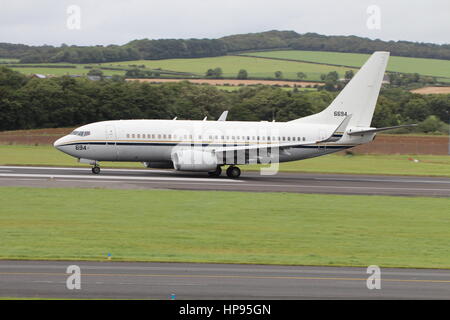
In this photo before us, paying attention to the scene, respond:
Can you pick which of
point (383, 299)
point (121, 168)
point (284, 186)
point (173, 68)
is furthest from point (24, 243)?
point (173, 68)

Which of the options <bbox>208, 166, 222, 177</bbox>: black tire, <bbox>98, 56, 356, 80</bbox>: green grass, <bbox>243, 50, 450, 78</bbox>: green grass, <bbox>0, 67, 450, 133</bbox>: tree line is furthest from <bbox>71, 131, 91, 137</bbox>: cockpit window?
<bbox>243, 50, 450, 78</bbox>: green grass

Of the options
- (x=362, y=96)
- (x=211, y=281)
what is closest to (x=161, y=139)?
(x=362, y=96)

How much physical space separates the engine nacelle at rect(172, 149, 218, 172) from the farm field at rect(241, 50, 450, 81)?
418 feet

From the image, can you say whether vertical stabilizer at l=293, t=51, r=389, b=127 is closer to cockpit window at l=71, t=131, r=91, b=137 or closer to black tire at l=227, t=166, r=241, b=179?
black tire at l=227, t=166, r=241, b=179

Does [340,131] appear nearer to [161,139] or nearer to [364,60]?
[161,139]

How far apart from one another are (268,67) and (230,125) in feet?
412

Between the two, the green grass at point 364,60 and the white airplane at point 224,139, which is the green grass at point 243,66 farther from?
the white airplane at point 224,139

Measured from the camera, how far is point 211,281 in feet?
61.0

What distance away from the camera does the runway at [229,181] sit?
41.4 meters

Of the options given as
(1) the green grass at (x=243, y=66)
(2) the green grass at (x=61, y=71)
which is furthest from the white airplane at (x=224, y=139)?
(1) the green grass at (x=243, y=66)

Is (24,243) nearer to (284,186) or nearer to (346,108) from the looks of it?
(284,186)

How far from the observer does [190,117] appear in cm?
8775

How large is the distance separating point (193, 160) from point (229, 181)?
Answer: 2708 mm

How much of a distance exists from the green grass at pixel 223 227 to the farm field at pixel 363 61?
137769 millimetres
